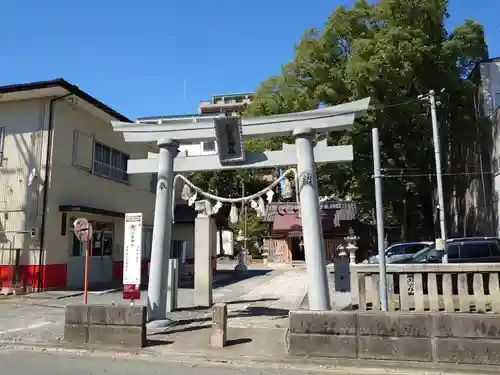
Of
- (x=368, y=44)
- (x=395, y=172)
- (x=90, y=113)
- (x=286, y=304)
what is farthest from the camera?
(x=395, y=172)

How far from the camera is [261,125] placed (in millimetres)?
10711

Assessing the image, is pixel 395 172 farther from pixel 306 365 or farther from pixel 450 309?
pixel 306 365

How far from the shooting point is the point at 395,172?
2592cm

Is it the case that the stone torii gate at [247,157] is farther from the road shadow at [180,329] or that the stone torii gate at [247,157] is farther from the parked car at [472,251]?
the parked car at [472,251]

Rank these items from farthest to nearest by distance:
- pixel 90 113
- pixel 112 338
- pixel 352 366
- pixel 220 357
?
pixel 90 113, pixel 112 338, pixel 220 357, pixel 352 366

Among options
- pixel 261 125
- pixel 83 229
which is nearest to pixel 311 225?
pixel 261 125

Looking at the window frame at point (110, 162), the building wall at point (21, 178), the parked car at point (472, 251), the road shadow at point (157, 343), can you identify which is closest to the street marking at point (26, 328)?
the road shadow at point (157, 343)

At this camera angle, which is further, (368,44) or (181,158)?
(368,44)

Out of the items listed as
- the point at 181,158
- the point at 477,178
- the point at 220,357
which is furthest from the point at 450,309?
the point at 477,178

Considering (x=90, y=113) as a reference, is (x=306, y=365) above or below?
below

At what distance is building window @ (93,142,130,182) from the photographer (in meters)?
21.4

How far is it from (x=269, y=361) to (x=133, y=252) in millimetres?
4352

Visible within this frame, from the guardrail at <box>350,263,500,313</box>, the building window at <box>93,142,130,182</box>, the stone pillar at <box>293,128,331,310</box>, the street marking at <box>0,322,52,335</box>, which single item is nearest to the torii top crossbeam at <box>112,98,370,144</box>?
the stone pillar at <box>293,128,331,310</box>

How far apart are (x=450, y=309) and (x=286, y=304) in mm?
5443
